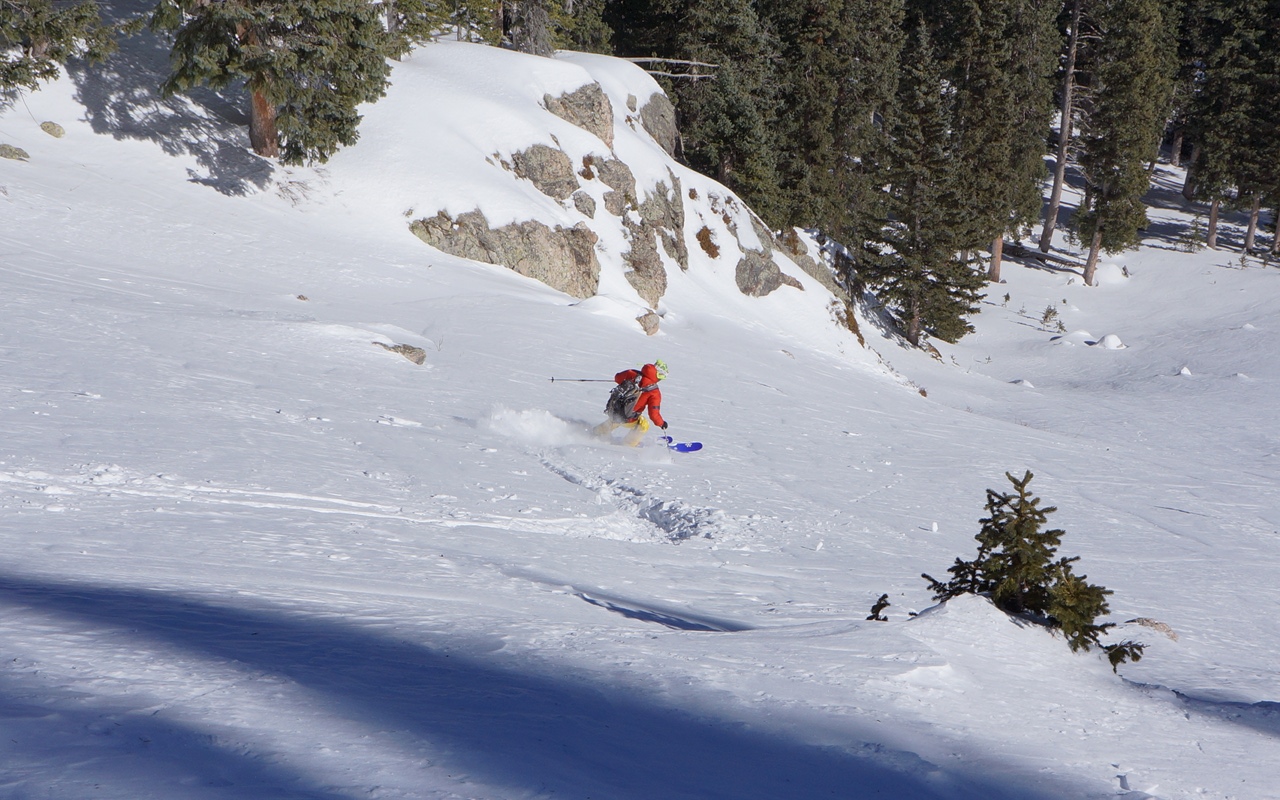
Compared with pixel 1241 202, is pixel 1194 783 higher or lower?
lower

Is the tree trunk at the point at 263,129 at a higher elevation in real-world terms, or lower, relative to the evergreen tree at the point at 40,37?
lower

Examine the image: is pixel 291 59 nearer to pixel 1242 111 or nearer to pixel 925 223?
pixel 925 223

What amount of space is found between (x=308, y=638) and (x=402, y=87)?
25.5 m

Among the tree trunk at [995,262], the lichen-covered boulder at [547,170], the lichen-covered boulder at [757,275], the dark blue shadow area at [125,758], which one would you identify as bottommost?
Answer: the dark blue shadow area at [125,758]

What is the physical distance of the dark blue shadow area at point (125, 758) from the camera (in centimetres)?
298

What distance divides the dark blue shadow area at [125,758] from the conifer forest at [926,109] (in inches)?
1052

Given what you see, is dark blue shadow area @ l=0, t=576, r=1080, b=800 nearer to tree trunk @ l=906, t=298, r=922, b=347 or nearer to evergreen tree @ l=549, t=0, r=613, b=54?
tree trunk @ l=906, t=298, r=922, b=347

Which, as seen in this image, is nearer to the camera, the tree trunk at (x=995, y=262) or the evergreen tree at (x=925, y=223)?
the evergreen tree at (x=925, y=223)

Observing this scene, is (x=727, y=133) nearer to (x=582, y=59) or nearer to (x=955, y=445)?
(x=582, y=59)

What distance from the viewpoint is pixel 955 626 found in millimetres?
6234

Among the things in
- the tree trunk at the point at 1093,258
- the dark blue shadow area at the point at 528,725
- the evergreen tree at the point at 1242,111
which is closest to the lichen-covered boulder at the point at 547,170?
the dark blue shadow area at the point at 528,725

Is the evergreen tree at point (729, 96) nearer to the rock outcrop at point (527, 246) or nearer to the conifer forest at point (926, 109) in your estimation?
the conifer forest at point (926, 109)

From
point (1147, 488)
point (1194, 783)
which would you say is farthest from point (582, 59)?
point (1194, 783)

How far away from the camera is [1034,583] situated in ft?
21.9
